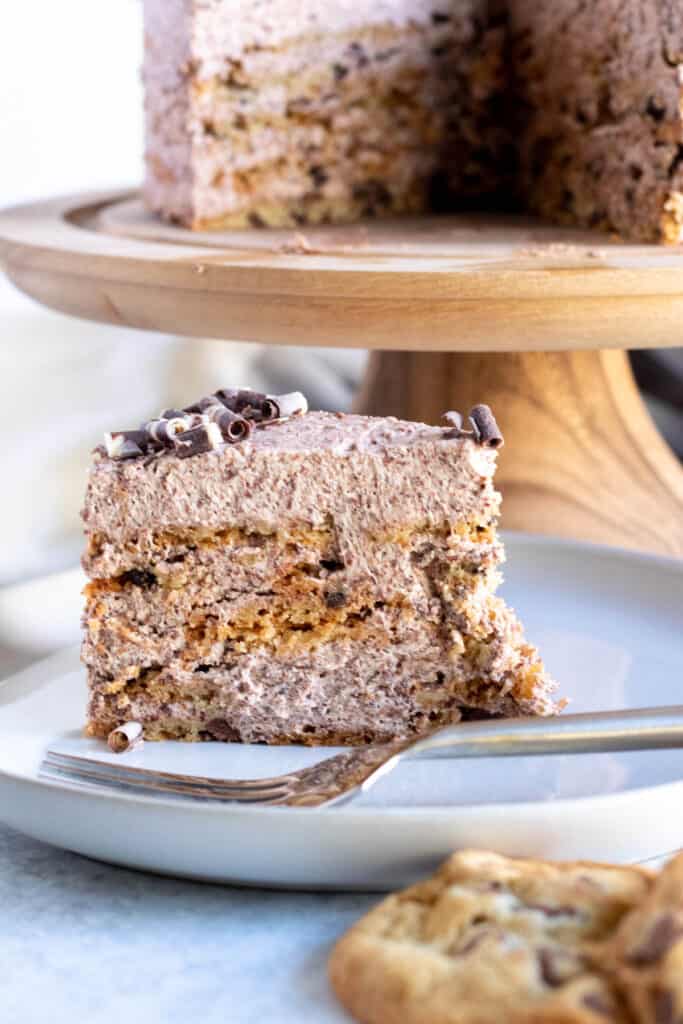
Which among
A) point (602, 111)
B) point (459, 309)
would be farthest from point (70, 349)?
point (459, 309)

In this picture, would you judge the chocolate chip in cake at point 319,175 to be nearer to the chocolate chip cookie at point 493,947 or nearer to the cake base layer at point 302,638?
the cake base layer at point 302,638

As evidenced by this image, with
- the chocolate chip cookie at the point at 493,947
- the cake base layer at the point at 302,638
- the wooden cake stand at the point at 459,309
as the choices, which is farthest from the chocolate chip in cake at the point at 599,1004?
the wooden cake stand at the point at 459,309

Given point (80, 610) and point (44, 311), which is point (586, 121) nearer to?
point (80, 610)

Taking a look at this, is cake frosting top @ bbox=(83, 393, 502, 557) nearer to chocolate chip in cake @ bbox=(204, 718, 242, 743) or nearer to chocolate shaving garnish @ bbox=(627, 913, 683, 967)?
chocolate chip in cake @ bbox=(204, 718, 242, 743)

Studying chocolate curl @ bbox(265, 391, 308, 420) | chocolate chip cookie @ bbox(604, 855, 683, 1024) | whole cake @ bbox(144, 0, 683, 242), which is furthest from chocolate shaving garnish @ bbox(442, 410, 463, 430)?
whole cake @ bbox(144, 0, 683, 242)

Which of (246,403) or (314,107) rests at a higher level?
(314,107)

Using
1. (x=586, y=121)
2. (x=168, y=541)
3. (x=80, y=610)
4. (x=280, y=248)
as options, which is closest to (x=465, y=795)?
(x=168, y=541)

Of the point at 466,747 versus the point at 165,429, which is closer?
the point at 466,747

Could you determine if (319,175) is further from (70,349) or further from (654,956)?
(654,956)
